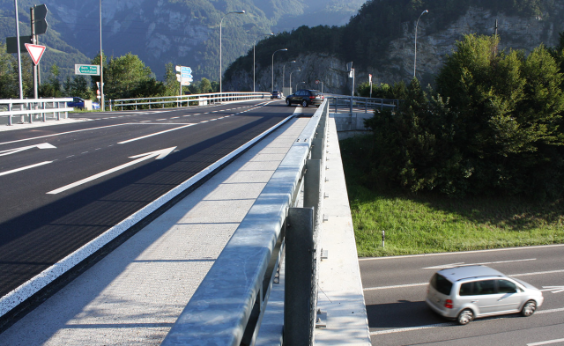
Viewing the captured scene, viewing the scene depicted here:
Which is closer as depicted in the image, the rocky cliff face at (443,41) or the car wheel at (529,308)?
the car wheel at (529,308)

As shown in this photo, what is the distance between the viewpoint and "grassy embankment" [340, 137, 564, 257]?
2678 cm

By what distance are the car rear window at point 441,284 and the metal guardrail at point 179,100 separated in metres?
31.1

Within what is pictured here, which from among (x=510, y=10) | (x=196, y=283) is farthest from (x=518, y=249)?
(x=510, y=10)

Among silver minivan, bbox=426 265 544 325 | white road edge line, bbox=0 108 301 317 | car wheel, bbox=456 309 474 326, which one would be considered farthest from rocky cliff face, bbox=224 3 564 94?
white road edge line, bbox=0 108 301 317

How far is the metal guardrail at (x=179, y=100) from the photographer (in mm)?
43062

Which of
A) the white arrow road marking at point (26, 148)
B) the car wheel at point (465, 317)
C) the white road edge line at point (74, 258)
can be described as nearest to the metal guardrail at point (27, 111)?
the white arrow road marking at point (26, 148)

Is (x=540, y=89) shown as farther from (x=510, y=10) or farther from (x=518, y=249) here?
(x=510, y=10)

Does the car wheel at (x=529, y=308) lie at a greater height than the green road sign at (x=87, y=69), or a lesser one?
lesser

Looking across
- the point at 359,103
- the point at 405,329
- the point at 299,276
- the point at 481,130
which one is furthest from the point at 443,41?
the point at 299,276

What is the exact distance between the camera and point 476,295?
1597 cm

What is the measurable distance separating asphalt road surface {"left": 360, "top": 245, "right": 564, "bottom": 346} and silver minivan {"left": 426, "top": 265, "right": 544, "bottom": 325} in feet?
1.52

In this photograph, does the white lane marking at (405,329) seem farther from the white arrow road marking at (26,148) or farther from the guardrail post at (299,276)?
the guardrail post at (299,276)

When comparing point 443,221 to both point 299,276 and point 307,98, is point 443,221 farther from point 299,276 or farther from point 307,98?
point 299,276

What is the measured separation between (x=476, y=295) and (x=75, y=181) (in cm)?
1379
